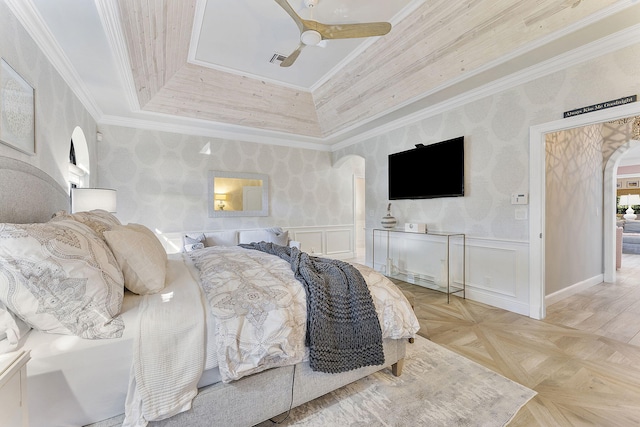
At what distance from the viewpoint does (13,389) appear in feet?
2.51

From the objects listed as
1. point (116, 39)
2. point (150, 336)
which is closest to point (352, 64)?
point (116, 39)

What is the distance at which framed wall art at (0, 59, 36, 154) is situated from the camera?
→ 5.49 ft

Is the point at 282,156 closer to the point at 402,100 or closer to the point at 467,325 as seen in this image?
the point at 402,100

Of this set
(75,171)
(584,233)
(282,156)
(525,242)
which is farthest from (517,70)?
(75,171)

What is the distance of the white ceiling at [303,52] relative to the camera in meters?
2.17

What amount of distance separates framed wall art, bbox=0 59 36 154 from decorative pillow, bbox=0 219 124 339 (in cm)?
106

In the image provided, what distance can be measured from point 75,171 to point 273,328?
336cm

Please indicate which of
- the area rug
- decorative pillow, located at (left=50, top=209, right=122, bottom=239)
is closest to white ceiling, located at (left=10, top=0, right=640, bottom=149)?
decorative pillow, located at (left=50, top=209, right=122, bottom=239)

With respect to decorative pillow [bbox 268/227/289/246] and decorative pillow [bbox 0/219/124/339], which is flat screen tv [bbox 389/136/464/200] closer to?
decorative pillow [bbox 268/227/289/246]

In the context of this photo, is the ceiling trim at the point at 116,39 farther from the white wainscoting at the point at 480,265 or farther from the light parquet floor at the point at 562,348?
the white wainscoting at the point at 480,265

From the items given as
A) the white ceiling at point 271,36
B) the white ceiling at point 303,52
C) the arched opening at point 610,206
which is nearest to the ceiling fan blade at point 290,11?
the white ceiling at point 271,36

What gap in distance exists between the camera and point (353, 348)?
150 cm

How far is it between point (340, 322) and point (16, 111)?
8.20 ft

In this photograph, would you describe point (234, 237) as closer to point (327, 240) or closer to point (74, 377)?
point (327, 240)
